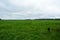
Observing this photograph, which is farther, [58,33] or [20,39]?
[58,33]

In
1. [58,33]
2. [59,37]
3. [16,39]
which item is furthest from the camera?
[58,33]

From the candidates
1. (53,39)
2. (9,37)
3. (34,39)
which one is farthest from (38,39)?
(9,37)

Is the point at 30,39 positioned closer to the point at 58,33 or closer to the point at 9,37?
the point at 9,37

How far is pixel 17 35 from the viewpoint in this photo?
24.1 metres

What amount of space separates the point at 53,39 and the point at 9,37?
6.77 m

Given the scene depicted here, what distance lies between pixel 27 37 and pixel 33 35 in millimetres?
1384

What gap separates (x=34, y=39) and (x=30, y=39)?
62 cm

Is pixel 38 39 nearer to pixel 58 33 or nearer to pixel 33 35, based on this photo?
pixel 33 35

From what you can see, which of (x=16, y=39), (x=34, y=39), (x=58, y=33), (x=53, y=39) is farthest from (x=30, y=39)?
(x=58, y=33)

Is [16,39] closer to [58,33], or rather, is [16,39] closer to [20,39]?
[20,39]

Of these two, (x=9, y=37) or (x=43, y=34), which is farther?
(x=43, y=34)

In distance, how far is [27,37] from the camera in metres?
23.4

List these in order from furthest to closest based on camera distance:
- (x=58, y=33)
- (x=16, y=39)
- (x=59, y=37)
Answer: (x=58, y=33), (x=59, y=37), (x=16, y=39)

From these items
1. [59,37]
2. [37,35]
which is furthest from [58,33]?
[37,35]
